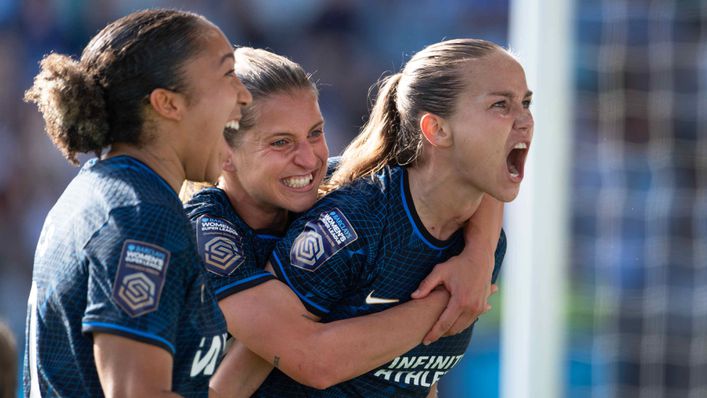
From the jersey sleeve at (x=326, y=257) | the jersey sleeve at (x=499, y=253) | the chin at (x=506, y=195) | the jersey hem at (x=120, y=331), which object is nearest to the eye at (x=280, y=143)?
the jersey sleeve at (x=326, y=257)

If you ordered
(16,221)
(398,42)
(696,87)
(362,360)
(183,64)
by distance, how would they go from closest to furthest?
(183,64), (362,360), (696,87), (16,221), (398,42)

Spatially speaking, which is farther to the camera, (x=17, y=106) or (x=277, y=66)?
(x=17, y=106)

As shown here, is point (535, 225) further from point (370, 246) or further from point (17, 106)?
point (17, 106)

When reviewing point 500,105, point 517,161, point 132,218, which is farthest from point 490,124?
point 132,218

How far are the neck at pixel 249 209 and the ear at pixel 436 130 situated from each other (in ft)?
1.63

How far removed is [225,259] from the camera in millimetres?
2697

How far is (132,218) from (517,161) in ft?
4.59

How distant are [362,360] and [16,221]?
534cm

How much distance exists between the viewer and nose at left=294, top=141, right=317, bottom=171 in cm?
293

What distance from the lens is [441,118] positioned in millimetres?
2906

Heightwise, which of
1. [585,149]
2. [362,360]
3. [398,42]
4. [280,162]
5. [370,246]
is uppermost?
[398,42]

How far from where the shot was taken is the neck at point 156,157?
6.94 ft

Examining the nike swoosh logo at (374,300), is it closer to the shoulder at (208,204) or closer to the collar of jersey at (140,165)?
the shoulder at (208,204)

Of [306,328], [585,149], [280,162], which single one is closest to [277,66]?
[280,162]
